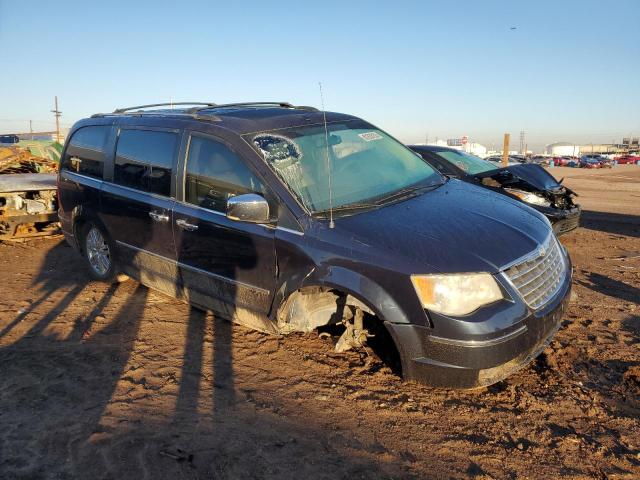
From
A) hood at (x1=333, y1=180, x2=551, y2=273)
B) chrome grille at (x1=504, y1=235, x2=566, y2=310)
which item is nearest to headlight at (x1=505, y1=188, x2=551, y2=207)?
hood at (x1=333, y1=180, x2=551, y2=273)

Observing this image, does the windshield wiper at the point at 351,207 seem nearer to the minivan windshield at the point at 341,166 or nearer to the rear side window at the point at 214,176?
the minivan windshield at the point at 341,166

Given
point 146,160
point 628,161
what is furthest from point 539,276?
point 628,161

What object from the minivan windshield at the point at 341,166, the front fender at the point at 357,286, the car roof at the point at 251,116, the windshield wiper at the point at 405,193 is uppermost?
the car roof at the point at 251,116

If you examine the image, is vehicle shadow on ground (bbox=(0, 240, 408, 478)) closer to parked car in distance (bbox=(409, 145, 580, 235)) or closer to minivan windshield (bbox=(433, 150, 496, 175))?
parked car in distance (bbox=(409, 145, 580, 235))

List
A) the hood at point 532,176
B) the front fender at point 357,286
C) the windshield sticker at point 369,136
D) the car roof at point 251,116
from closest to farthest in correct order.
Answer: the front fender at point 357,286, the car roof at point 251,116, the windshield sticker at point 369,136, the hood at point 532,176

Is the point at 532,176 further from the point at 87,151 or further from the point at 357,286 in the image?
the point at 87,151

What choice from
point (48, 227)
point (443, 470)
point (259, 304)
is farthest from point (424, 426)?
point (48, 227)

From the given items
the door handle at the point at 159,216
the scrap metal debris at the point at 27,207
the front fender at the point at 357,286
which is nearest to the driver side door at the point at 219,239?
the door handle at the point at 159,216

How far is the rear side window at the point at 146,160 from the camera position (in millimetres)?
4262

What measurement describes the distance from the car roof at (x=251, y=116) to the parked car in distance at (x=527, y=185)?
2856 mm

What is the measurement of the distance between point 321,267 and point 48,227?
7.58 metres

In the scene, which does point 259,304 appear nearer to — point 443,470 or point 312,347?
point 312,347

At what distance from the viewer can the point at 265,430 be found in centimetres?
287

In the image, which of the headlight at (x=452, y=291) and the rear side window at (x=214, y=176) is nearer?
the headlight at (x=452, y=291)
